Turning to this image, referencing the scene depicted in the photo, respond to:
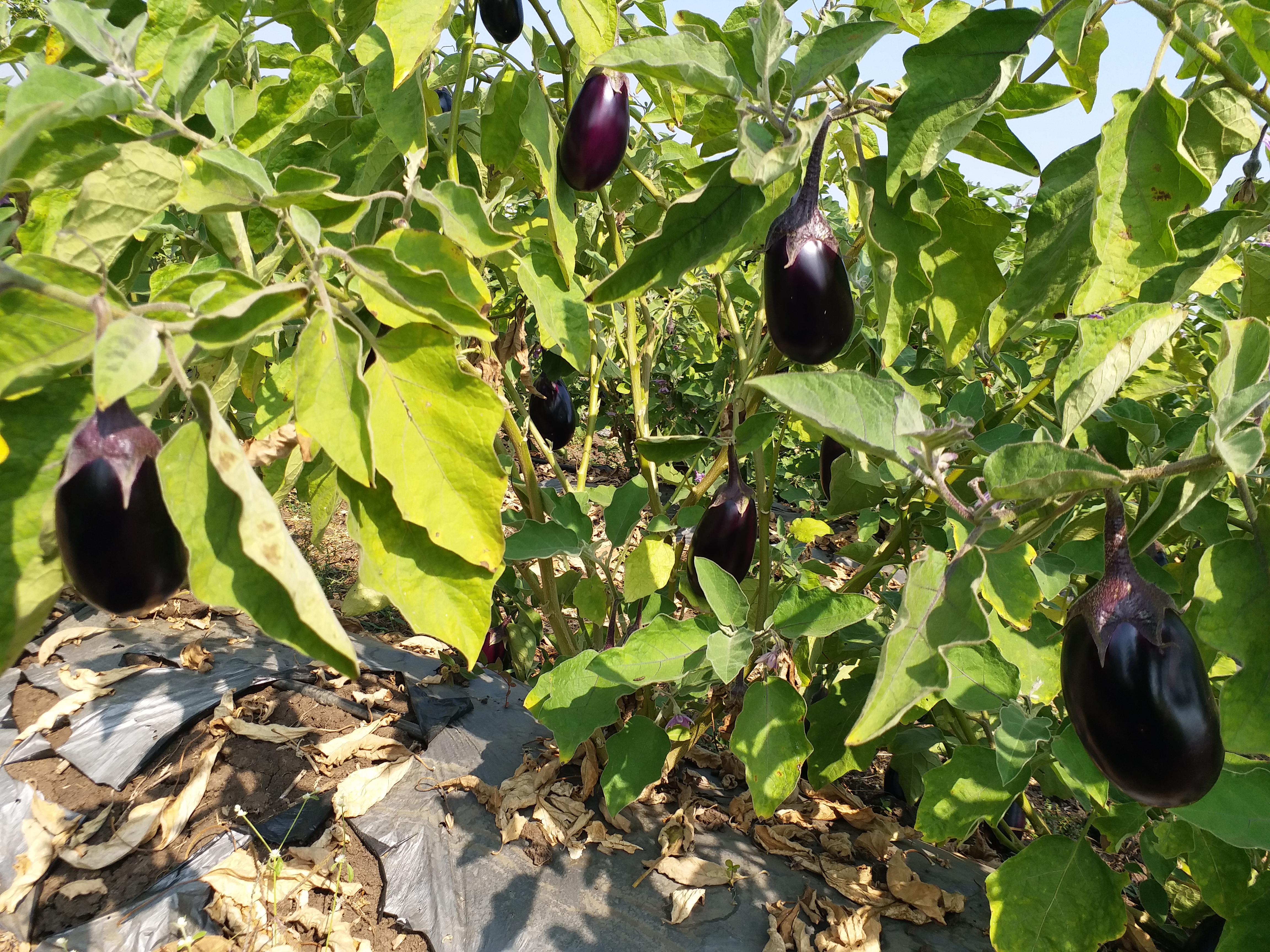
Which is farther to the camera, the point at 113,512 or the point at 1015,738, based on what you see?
the point at 1015,738

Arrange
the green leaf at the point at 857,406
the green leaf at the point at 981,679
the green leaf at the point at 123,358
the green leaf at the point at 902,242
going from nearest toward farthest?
the green leaf at the point at 123,358
the green leaf at the point at 857,406
the green leaf at the point at 902,242
the green leaf at the point at 981,679

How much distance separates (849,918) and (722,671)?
2.15ft

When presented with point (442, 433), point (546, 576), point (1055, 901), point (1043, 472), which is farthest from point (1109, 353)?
point (546, 576)

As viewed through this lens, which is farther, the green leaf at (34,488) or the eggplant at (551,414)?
the eggplant at (551,414)

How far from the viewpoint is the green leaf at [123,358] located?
0.34 meters

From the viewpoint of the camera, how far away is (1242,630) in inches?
22.0

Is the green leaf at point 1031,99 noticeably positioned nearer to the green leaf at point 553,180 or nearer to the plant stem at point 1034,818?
the green leaf at point 553,180

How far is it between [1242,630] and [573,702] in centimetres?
77

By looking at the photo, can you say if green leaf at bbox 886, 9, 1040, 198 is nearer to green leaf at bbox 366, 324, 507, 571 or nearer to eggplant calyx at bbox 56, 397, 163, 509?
green leaf at bbox 366, 324, 507, 571

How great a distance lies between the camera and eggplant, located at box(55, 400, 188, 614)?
0.41 metres

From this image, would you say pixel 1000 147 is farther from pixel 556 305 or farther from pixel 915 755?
pixel 915 755

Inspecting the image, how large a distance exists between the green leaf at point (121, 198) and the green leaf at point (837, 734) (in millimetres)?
1061

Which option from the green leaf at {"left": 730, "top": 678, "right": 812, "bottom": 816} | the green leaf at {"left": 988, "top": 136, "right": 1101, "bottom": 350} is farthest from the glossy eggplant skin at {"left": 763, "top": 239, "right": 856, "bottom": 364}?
the green leaf at {"left": 730, "top": 678, "right": 812, "bottom": 816}

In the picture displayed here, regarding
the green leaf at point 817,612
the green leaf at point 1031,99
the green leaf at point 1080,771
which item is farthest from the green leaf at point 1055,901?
the green leaf at point 1031,99
